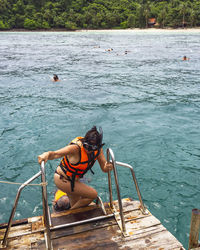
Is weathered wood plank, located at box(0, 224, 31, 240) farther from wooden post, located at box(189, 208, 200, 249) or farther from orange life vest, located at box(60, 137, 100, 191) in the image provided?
wooden post, located at box(189, 208, 200, 249)

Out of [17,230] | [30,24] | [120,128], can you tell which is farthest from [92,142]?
[30,24]

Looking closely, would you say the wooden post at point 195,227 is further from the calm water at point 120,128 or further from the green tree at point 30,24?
the green tree at point 30,24

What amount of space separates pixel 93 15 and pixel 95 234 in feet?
440

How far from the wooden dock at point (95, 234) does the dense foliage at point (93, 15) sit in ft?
356

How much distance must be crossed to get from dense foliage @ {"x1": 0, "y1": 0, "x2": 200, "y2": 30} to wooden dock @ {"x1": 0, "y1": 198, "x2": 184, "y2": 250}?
10840 cm

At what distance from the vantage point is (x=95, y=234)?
402 cm

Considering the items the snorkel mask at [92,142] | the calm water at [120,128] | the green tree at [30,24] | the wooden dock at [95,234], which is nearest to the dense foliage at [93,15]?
the green tree at [30,24]

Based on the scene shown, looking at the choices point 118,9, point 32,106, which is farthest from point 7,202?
point 118,9

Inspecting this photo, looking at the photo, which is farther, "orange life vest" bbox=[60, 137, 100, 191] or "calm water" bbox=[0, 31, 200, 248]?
"calm water" bbox=[0, 31, 200, 248]

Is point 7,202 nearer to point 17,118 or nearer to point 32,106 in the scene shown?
point 17,118

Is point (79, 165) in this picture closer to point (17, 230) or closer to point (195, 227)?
point (17, 230)

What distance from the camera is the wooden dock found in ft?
12.5

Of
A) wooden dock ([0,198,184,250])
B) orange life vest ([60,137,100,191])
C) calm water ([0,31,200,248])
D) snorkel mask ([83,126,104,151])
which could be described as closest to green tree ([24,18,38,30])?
calm water ([0,31,200,248])

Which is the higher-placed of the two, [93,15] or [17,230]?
[93,15]
